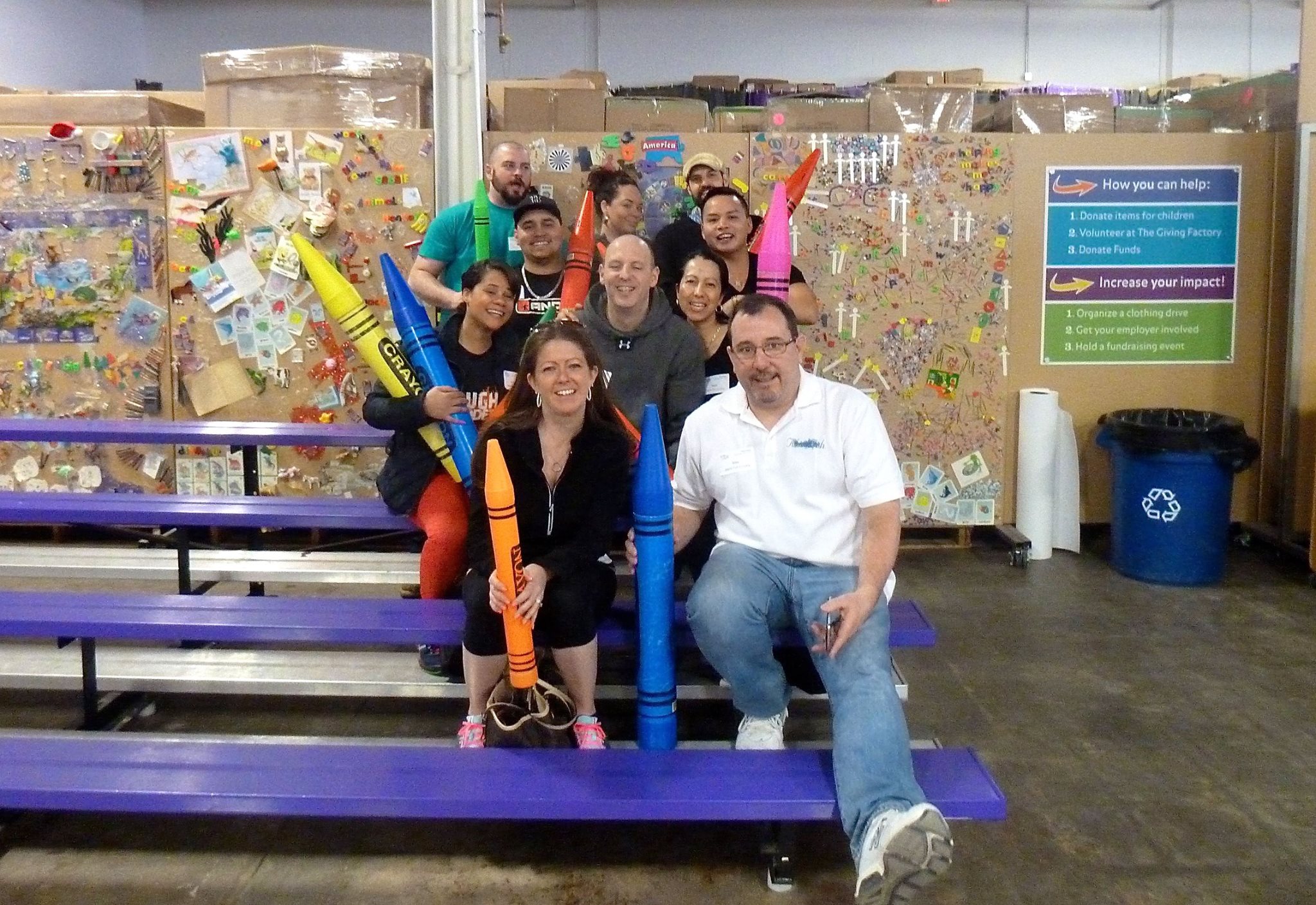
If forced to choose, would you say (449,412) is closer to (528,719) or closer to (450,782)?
(528,719)

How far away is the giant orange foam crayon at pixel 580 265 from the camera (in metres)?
3.37

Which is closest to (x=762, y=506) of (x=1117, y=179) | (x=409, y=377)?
(x=409, y=377)

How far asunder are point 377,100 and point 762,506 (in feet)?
10.0

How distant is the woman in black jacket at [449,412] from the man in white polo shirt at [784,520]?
2.69 ft

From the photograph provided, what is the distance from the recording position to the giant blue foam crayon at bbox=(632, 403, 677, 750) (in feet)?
7.66

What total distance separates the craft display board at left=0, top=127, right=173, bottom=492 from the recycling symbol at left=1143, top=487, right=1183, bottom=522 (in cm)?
421

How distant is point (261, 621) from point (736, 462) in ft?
4.10

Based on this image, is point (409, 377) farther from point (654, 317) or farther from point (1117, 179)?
point (1117, 179)

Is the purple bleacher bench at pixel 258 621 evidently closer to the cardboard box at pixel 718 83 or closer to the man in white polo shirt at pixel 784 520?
the man in white polo shirt at pixel 784 520

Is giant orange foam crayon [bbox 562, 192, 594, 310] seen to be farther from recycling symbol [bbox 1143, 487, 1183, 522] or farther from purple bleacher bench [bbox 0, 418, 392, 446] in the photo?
recycling symbol [bbox 1143, 487, 1183, 522]

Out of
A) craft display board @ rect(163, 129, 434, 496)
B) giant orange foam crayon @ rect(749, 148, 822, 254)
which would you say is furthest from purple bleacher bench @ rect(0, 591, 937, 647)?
craft display board @ rect(163, 129, 434, 496)

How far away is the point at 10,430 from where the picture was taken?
152 inches

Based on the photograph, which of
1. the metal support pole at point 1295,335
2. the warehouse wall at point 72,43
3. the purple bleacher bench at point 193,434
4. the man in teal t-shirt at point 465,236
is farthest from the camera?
the warehouse wall at point 72,43

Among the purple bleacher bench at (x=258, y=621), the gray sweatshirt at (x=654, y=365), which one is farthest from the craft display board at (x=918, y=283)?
the purple bleacher bench at (x=258, y=621)
